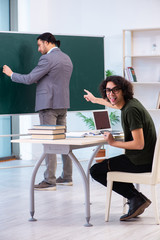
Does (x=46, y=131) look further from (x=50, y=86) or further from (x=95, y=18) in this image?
(x=95, y=18)

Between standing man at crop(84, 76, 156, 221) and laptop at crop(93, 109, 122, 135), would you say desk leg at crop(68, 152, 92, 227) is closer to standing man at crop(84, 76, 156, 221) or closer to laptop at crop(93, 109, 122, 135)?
standing man at crop(84, 76, 156, 221)

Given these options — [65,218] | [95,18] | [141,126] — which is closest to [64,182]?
[65,218]

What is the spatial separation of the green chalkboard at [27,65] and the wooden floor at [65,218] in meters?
1.09

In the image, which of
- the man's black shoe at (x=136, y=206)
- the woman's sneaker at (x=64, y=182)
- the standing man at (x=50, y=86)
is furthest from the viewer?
the woman's sneaker at (x=64, y=182)

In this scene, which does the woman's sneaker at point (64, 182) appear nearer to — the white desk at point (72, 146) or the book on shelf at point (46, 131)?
the white desk at point (72, 146)

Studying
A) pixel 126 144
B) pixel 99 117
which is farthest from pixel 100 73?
pixel 126 144

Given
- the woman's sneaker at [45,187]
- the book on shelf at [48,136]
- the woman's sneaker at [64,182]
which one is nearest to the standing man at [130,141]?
the book on shelf at [48,136]

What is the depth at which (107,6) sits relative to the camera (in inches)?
298

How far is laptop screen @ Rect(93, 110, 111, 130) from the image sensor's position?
13.6ft

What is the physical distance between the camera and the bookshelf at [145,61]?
729cm

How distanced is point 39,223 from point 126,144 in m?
0.96

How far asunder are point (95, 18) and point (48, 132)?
4480 millimetres

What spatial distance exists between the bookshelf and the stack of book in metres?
3.84

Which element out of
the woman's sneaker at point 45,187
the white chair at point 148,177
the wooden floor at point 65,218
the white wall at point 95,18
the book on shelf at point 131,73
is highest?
the white wall at point 95,18
